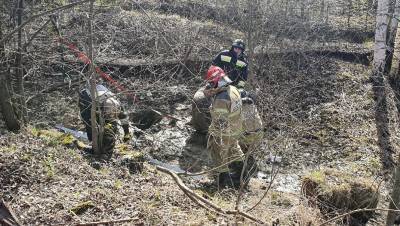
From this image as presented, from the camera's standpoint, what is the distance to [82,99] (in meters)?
8.23

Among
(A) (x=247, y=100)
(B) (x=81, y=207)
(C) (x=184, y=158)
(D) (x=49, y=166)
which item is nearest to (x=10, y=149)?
(D) (x=49, y=166)

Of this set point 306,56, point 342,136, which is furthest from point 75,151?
point 306,56

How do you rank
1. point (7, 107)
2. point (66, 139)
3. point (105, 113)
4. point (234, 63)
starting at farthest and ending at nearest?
point (234, 63) → point (7, 107) → point (66, 139) → point (105, 113)

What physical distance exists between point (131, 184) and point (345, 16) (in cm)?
1549

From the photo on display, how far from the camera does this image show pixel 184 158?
9.49 metres

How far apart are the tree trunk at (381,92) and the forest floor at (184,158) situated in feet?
0.52

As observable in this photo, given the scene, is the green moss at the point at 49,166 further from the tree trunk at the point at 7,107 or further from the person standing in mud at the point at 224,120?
the person standing in mud at the point at 224,120

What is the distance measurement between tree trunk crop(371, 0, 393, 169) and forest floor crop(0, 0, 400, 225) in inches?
6.3

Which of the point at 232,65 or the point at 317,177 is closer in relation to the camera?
the point at 317,177

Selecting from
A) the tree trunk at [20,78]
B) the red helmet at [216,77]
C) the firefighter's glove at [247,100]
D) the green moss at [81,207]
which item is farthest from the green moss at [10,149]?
the firefighter's glove at [247,100]

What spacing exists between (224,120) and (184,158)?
6.34ft

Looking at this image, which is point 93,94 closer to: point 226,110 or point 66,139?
point 66,139

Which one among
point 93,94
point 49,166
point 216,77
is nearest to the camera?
point 49,166

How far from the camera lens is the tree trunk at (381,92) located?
9.53 meters
